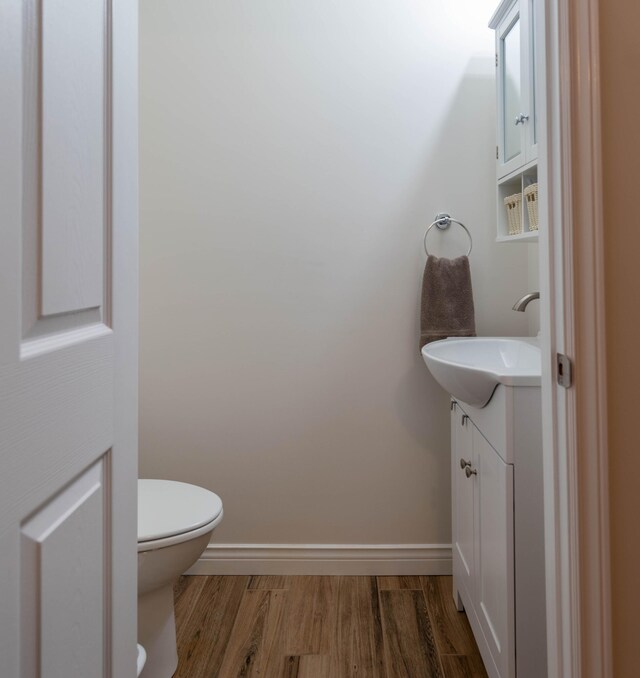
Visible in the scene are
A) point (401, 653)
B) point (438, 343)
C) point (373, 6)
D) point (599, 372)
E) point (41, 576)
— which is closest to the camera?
point (41, 576)

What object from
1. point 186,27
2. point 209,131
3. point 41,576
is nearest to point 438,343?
point 209,131

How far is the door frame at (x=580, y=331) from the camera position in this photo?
2.96ft

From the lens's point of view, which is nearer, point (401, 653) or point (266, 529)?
point (401, 653)

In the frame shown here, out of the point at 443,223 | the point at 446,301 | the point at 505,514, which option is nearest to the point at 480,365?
the point at 446,301

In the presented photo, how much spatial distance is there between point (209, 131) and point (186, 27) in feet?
1.22

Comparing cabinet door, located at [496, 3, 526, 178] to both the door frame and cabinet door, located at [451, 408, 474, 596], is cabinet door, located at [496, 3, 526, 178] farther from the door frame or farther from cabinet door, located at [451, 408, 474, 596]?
the door frame

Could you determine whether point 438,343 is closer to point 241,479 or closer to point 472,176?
point 472,176

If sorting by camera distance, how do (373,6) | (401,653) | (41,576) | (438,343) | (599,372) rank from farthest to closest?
1. (373,6)
2. (438,343)
3. (401,653)
4. (599,372)
5. (41,576)

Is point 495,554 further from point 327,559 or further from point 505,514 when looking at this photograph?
point 327,559

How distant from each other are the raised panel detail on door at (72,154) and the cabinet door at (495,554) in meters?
1.04

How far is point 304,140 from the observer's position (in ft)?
7.88

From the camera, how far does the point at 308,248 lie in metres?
2.42

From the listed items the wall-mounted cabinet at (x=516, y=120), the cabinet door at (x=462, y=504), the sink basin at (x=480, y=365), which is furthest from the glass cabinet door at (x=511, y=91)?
the cabinet door at (x=462, y=504)

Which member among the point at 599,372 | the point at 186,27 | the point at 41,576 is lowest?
the point at 41,576
